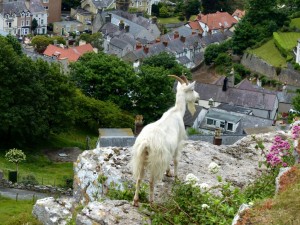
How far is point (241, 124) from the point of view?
2126 inches

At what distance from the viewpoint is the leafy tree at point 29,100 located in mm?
43812

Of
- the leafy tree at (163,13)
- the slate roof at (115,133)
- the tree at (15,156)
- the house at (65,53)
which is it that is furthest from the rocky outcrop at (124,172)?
the leafy tree at (163,13)

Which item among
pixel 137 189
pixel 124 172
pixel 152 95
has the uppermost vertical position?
pixel 137 189

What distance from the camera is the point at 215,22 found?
108m

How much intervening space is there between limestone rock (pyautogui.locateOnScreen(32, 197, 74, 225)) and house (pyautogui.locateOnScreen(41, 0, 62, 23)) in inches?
3744

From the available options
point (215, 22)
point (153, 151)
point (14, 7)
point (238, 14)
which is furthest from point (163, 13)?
point (153, 151)

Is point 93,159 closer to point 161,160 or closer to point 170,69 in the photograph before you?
point 161,160

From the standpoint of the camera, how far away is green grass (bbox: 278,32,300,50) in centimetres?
8050

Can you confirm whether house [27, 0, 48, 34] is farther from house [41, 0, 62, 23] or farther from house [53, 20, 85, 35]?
house [41, 0, 62, 23]

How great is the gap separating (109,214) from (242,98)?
172 feet


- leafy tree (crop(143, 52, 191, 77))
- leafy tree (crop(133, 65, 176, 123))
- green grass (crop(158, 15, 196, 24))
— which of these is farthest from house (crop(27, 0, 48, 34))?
leafy tree (crop(133, 65, 176, 123))

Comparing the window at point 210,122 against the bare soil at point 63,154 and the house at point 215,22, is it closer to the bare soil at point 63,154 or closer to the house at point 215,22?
the bare soil at point 63,154

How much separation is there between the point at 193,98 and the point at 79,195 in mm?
3272

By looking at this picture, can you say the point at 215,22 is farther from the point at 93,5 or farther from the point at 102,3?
the point at 93,5
